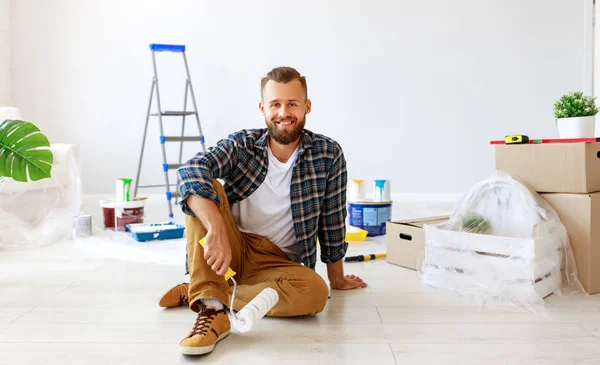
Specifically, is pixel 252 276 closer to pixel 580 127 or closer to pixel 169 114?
pixel 580 127

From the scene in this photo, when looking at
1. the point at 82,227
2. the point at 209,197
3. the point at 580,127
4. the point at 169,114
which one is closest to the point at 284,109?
the point at 209,197

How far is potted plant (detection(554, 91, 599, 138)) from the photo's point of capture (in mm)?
2129

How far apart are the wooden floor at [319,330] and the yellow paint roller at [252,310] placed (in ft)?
0.18

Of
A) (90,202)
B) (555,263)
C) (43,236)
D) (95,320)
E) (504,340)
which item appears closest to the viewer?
(504,340)

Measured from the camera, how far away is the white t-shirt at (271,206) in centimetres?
172

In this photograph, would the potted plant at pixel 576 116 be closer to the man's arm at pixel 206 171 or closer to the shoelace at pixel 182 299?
the man's arm at pixel 206 171

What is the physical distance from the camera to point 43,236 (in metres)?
2.87

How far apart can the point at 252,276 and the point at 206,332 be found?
330mm

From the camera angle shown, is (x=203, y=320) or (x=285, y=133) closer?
(x=203, y=320)

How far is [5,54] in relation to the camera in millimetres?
4574

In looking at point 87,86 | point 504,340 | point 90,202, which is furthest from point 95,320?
point 87,86

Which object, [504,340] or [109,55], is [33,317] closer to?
[504,340]

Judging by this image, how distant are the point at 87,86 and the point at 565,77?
388 cm

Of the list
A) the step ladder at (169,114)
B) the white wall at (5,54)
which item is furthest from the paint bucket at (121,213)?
the white wall at (5,54)
